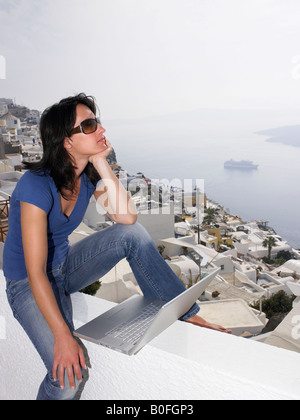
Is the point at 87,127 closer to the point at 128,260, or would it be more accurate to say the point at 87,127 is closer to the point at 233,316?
the point at 128,260

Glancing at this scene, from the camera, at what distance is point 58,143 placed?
2.82ft

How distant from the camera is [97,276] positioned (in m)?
0.94

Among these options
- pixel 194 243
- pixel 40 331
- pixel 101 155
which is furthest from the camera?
pixel 194 243

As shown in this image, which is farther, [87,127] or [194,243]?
[194,243]

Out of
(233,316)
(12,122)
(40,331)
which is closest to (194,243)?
(233,316)

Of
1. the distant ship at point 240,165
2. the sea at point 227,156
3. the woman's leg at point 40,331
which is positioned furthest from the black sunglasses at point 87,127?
the distant ship at point 240,165

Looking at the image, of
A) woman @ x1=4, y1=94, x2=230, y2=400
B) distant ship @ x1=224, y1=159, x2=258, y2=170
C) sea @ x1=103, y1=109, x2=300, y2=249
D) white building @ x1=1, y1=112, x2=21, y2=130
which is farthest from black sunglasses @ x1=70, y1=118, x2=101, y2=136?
distant ship @ x1=224, y1=159, x2=258, y2=170

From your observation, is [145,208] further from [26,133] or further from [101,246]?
[101,246]

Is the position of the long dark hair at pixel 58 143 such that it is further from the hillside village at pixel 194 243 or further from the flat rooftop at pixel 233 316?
the flat rooftop at pixel 233 316

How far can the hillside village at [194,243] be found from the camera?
9.91 meters

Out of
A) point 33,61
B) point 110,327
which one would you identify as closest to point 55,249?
point 110,327

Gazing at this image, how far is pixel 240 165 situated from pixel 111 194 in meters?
50.9

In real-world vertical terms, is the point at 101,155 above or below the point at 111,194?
above

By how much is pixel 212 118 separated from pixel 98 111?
62.5 metres
